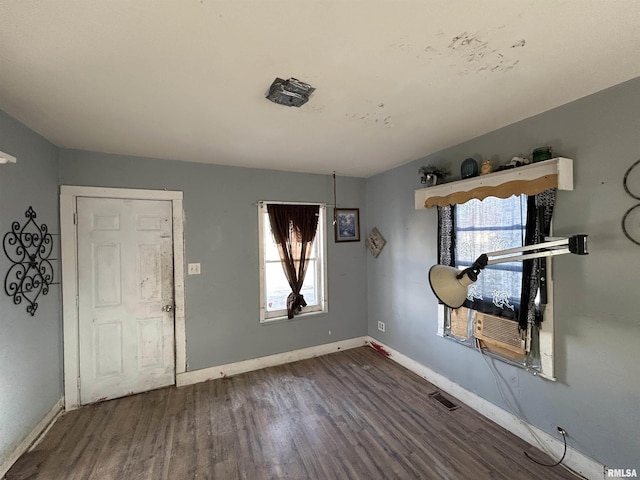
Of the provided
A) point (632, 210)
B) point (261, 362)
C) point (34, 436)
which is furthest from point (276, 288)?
point (632, 210)

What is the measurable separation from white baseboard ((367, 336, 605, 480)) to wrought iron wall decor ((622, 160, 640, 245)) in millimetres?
1417

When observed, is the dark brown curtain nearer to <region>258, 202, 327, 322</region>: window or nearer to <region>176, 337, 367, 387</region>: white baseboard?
<region>258, 202, 327, 322</region>: window

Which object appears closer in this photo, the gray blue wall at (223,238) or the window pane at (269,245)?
the gray blue wall at (223,238)

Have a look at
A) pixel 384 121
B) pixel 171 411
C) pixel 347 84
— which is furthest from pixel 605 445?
pixel 171 411

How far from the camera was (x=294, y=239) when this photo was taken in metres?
3.43

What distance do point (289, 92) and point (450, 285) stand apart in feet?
4.46

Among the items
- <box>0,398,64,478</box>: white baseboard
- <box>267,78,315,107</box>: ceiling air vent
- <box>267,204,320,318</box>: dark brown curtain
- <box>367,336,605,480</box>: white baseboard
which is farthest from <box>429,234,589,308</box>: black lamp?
<box>0,398,64,478</box>: white baseboard

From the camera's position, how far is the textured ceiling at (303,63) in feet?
3.37

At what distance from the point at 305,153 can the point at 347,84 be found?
125cm

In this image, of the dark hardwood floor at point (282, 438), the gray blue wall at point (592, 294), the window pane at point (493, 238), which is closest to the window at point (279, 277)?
the dark hardwood floor at point (282, 438)

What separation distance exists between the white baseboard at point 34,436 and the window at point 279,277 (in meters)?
1.90

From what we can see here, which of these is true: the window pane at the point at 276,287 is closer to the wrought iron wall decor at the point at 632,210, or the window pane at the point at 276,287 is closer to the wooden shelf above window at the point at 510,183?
the wooden shelf above window at the point at 510,183

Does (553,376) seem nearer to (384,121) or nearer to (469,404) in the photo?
(469,404)

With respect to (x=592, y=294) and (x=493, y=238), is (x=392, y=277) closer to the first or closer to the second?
(x=493, y=238)
